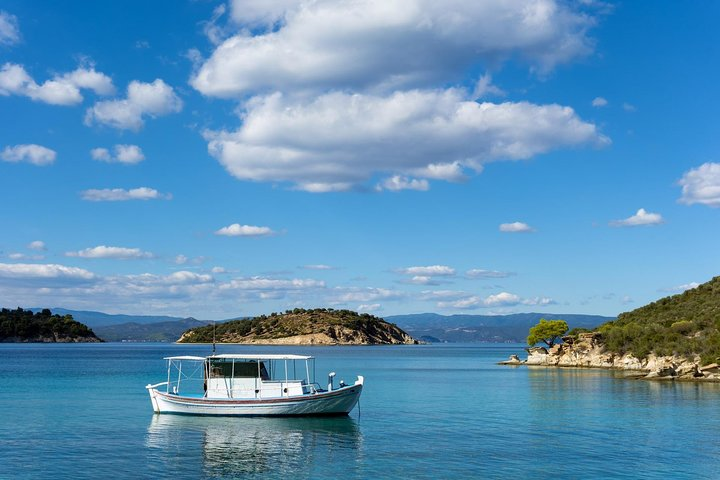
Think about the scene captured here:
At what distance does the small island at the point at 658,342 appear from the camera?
95.2m

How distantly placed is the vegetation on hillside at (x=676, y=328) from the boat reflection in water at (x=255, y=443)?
62.4 m

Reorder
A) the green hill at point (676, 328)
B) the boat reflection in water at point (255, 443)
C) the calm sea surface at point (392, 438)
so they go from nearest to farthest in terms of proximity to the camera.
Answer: the calm sea surface at point (392, 438) → the boat reflection in water at point (255, 443) → the green hill at point (676, 328)

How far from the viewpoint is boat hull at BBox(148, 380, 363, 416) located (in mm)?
56531

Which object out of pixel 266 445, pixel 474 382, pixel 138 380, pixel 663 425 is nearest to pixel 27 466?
pixel 266 445

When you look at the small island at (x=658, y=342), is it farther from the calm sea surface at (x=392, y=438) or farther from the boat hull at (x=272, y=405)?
the boat hull at (x=272, y=405)

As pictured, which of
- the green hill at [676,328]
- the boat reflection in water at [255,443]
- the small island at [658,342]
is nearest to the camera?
the boat reflection in water at [255,443]

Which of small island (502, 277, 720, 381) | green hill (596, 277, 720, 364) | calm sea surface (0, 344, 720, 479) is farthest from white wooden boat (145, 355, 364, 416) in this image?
green hill (596, 277, 720, 364)

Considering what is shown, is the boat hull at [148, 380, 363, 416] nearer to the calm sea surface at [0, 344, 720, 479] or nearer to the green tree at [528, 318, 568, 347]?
the calm sea surface at [0, 344, 720, 479]

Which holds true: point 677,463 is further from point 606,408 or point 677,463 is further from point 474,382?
point 474,382

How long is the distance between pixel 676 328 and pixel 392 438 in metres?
74.5

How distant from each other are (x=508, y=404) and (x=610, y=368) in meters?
59.9

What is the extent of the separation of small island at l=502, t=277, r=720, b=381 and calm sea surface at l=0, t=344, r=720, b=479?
18.2m

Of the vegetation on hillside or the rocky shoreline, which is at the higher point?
the vegetation on hillside

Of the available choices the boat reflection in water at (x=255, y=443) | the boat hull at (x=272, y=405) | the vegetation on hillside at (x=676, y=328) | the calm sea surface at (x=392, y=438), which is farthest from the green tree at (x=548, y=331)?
the boat reflection in water at (x=255, y=443)
